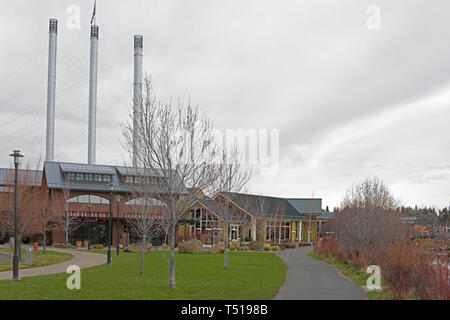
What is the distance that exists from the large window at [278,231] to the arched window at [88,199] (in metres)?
20.5

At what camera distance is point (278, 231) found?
66.9 metres

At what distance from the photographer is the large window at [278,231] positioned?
6323cm

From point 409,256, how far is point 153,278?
34.2 feet

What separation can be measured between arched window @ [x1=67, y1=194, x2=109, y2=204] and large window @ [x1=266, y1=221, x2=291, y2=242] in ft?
67.4

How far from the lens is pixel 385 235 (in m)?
29.1

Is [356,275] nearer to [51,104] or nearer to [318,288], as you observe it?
[318,288]

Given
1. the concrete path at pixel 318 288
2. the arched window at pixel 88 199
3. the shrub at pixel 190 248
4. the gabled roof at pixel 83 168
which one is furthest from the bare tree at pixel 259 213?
the concrete path at pixel 318 288

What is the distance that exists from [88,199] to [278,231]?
2590cm

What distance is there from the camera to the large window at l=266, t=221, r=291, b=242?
63.2 metres

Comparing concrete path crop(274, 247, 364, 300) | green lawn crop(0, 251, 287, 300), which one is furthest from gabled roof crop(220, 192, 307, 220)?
green lawn crop(0, 251, 287, 300)

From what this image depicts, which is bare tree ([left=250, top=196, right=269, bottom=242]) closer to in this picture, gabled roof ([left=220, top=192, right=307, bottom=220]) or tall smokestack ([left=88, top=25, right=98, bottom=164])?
gabled roof ([left=220, top=192, right=307, bottom=220])

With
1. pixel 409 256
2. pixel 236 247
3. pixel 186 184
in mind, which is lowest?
pixel 236 247
